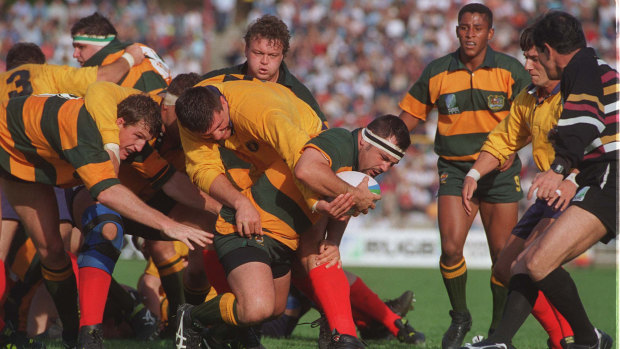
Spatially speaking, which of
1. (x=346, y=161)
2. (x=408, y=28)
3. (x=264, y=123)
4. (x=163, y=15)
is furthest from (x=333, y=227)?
(x=163, y=15)

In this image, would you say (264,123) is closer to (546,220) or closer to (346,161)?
(346,161)

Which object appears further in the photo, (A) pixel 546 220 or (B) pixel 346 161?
(A) pixel 546 220

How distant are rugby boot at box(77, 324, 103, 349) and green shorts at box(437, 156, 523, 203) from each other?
316 cm

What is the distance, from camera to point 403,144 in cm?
493

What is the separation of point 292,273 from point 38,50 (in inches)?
144

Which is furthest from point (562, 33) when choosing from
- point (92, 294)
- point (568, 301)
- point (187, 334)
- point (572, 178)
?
point (92, 294)

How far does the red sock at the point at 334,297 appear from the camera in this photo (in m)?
4.99

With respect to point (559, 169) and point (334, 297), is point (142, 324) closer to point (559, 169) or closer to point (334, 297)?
point (334, 297)

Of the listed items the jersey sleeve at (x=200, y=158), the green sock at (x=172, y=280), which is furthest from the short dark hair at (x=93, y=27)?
the jersey sleeve at (x=200, y=158)

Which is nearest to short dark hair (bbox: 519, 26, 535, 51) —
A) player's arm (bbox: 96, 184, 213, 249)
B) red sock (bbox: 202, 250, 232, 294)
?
player's arm (bbox: 96, 184, 213, 249)

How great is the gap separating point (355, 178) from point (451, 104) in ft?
7.90

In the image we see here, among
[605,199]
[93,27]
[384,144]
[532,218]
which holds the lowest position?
[532,218]

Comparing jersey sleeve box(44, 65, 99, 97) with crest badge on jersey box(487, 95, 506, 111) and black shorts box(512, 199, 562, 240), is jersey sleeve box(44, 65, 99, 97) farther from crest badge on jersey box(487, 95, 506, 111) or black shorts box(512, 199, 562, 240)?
black shorts box(512, 199, 562, 240)

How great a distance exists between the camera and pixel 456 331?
248 inches
